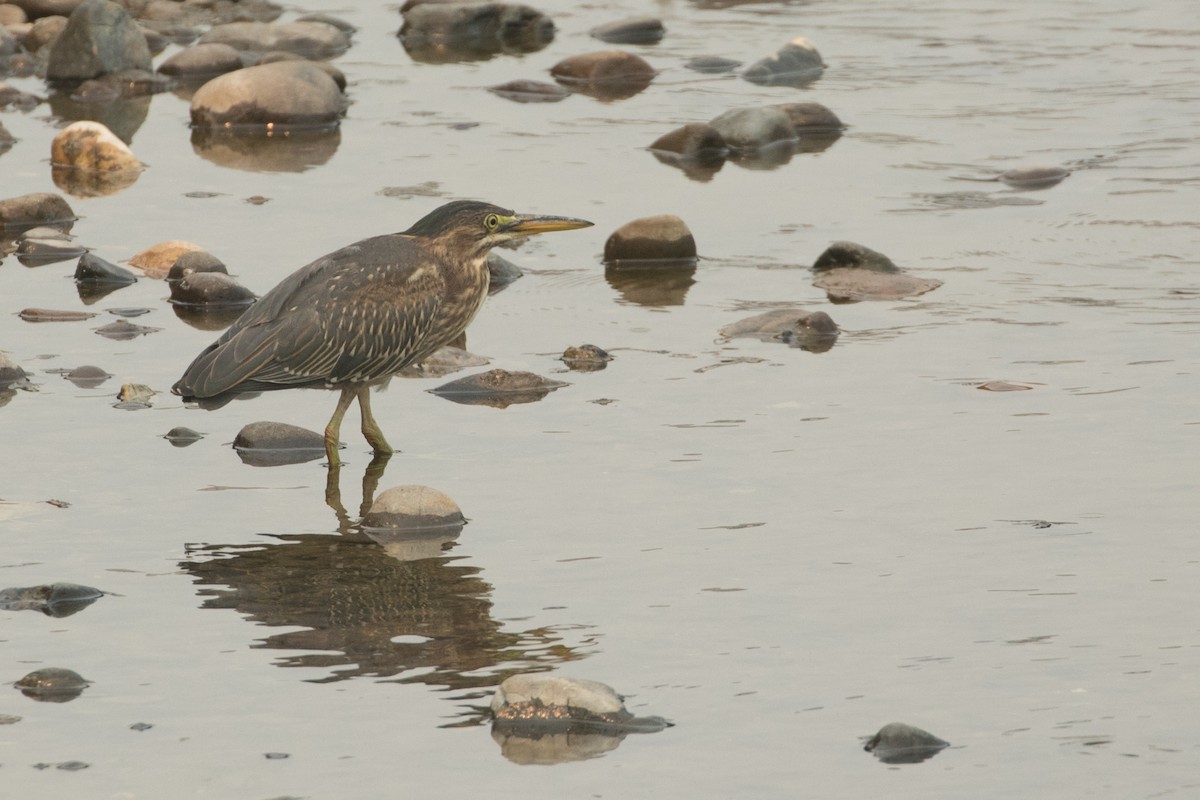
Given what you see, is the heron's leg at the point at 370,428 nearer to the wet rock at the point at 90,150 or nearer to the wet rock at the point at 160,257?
the wet rock at the point at 160,257

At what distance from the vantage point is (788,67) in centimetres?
1862

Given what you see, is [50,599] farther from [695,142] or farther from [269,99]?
[269,99]

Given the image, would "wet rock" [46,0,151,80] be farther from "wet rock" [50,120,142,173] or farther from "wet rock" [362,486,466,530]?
"wet rock" [362,486,466,530]

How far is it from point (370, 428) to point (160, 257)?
3655mm

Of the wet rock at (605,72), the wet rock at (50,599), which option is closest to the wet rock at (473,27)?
the wet rock at (605,72)

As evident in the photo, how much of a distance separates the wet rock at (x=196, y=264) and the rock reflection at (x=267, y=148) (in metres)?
3.10

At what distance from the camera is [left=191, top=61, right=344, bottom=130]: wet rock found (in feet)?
53.4

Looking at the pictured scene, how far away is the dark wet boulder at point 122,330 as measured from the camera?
36.3 ft

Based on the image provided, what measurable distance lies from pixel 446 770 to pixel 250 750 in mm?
631

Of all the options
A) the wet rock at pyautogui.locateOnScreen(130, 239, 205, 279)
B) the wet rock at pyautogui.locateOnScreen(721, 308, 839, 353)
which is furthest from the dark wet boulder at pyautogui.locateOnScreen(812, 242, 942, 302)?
the wet rock at pyautogui.locateOnScreen(130, 239, 205, 279)

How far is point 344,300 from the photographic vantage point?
358 inches

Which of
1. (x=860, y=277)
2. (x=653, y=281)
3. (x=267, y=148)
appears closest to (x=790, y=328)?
(x=860, y=277)

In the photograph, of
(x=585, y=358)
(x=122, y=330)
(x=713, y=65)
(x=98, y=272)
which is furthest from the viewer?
(x=713, y=65)

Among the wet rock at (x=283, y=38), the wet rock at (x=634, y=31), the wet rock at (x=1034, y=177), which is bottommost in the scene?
the wet rock at (x=1034, y=177)
